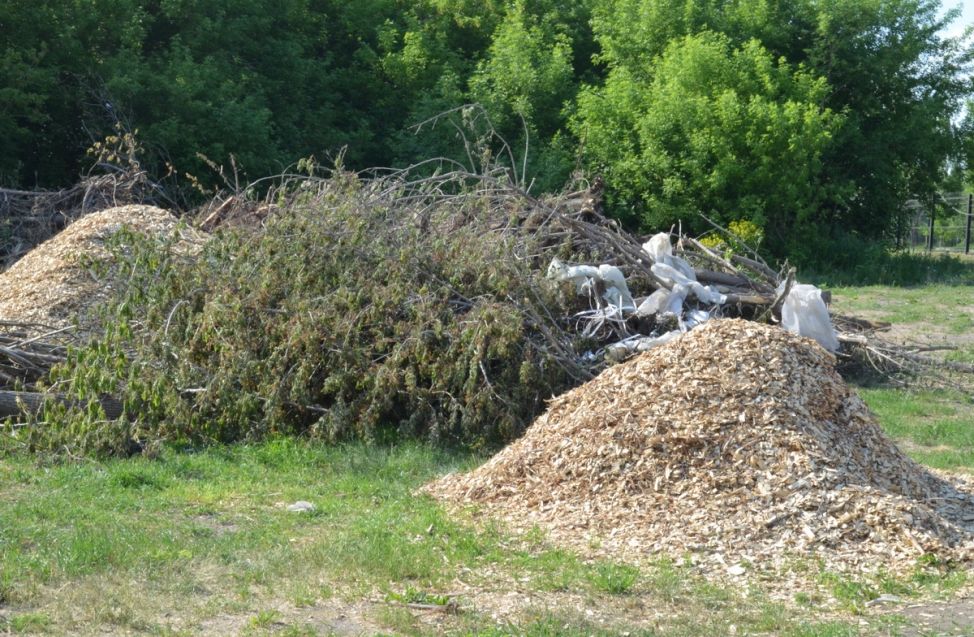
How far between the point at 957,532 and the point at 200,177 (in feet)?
54.8

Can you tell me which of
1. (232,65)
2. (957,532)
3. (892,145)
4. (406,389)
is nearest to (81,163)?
(232,65)

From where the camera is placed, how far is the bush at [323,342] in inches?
350

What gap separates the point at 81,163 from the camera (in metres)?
21.0

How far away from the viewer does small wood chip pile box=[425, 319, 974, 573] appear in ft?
20.6

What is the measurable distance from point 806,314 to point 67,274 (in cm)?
675

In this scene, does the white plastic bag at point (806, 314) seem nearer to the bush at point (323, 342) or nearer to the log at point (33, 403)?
the bush at point (323, 342)

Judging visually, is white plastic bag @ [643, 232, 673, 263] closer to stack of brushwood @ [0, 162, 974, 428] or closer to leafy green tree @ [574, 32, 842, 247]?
stack of brushwood @ [0, 162, 974, 428]

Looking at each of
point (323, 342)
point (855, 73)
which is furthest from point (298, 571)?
point (855, 73)

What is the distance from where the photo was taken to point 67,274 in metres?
11.2

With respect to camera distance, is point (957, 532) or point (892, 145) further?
point (892, 145)

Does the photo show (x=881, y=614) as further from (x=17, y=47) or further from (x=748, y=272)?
(x=17, y=47)

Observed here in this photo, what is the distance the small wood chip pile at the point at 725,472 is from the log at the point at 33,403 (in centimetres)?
274

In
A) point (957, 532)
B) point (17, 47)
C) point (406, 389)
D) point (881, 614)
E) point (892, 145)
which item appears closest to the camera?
point (881, 614)

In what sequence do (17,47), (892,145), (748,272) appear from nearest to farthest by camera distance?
(748,272), (17,47), (892,145)
